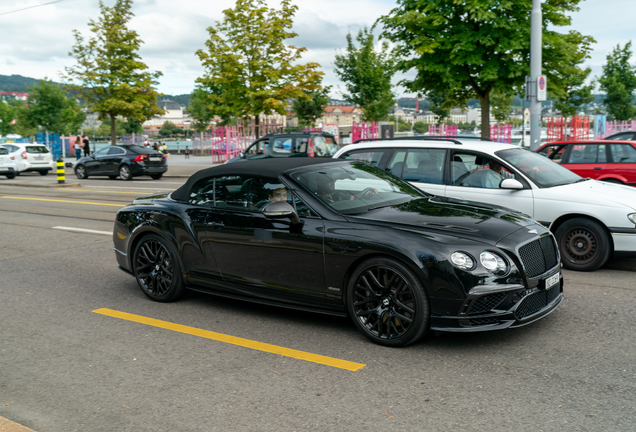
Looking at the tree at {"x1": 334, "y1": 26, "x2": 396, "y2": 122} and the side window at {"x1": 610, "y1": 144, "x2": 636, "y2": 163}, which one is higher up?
the tree at {"x1": 334, "y1": 26, "x2": 396, "y2": 122}

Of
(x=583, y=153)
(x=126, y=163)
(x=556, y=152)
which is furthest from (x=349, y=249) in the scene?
(x=126, y=163)

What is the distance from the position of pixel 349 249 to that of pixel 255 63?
24.1 metres

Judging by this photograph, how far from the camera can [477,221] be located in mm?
4645

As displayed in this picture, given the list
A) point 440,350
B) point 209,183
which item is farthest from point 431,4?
point 440,350

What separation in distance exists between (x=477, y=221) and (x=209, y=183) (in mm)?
2539

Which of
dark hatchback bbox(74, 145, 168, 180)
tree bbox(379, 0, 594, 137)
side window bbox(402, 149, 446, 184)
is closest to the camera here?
side window bbox(402, 149, 446, 184)

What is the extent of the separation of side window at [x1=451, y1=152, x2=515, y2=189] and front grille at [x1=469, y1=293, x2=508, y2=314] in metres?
3.33

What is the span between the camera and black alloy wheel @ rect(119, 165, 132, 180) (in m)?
25.0

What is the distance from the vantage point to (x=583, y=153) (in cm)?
1122

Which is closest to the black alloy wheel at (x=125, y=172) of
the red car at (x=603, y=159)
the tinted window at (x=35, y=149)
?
the tinted window at (x=35, y=149)

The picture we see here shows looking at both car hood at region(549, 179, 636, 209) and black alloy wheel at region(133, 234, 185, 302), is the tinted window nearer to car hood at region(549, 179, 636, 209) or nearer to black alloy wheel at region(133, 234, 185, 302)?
black alloy wheel at region(133, 234, 185, 302)

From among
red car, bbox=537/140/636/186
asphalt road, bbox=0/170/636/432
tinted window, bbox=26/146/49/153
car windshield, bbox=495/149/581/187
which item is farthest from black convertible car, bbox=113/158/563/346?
tinted window, bbox=26/146/49/153

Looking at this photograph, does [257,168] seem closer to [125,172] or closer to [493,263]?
[493,263]

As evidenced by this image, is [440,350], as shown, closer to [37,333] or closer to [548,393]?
[548,393]
